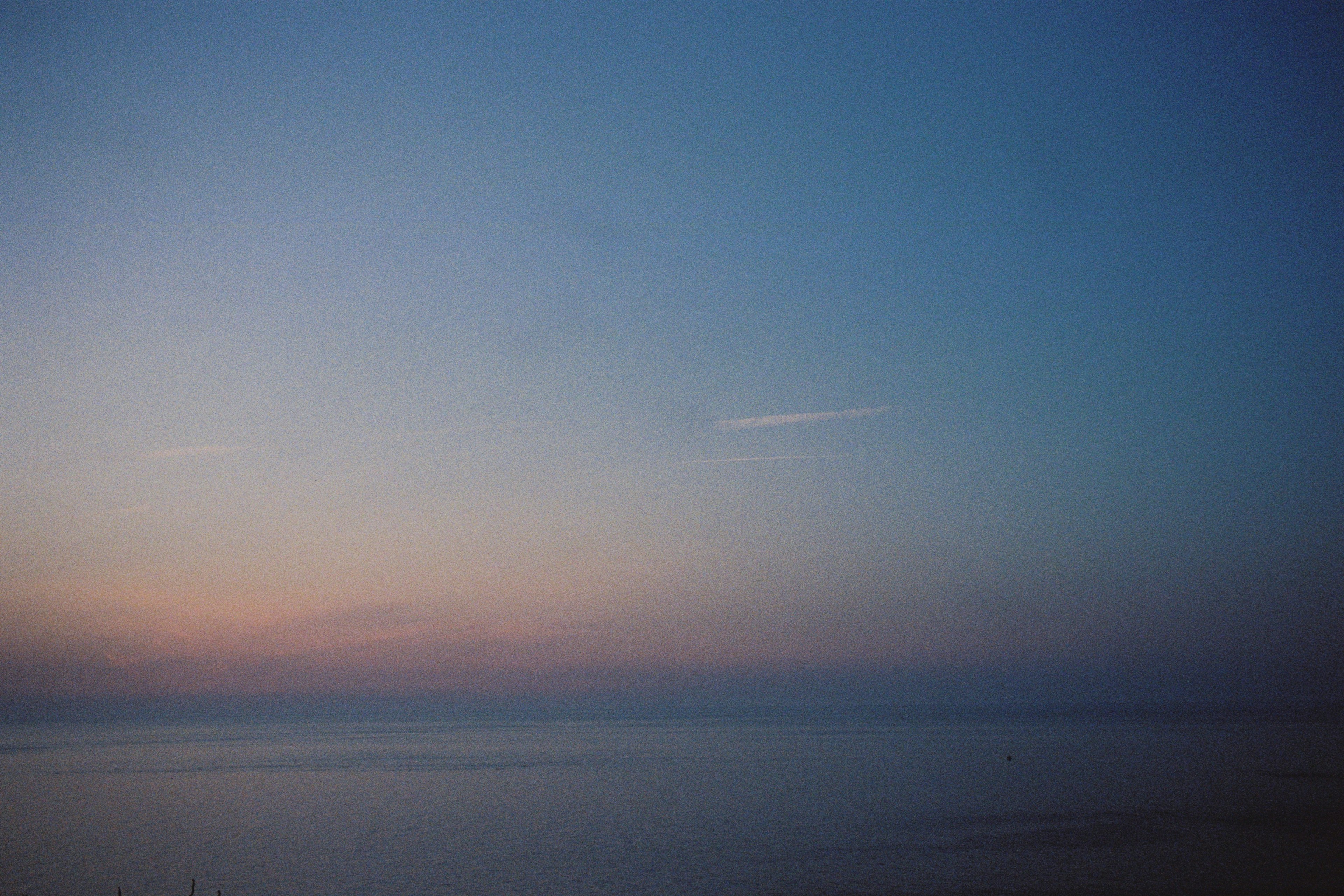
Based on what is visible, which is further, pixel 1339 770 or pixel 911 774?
pixel 911 774

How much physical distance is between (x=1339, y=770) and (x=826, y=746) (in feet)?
195

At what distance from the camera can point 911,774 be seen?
259 ft

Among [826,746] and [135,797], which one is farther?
[826,746]

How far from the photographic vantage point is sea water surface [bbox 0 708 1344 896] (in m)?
38.5

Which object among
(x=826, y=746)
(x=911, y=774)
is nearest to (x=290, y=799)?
(x=911, y=774)

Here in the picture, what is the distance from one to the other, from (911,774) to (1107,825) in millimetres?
31854

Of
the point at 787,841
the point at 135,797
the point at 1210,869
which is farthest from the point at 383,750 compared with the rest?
the point at 1210,869

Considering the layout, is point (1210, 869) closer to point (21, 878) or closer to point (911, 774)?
point (911, 774)

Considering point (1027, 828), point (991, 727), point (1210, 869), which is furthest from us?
point (991, 727)

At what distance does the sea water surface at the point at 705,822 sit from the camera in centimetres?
3850

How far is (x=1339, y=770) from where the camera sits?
69.8 m

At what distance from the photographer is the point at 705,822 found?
5356cm

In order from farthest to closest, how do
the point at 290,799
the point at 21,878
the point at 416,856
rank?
1. the point at 290,799
2. the point at 416,856
3. the point at 21,878

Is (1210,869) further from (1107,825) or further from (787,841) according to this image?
(787,841)
